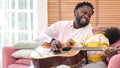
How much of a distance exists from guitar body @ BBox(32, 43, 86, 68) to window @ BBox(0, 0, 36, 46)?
1712 mm

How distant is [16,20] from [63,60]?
6.13ft

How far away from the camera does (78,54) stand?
2346 millimetres

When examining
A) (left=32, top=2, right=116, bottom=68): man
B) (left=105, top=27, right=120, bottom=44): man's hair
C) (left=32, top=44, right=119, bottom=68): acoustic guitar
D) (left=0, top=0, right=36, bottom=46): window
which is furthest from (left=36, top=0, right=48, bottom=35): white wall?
(left=32, top=44, right=119, bottom=68): acoustic guitar

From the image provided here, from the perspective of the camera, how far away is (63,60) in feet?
7.66

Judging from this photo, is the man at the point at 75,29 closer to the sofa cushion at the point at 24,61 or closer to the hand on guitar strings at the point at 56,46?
the hand on guitar strings at the point at 56,46

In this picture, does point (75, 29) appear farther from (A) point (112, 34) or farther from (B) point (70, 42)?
(A) point (112, 34)

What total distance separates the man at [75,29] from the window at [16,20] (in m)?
1.22

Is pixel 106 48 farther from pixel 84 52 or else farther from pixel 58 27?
pixel 58 27

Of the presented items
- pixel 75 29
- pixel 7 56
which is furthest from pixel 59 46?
pixel 7 56

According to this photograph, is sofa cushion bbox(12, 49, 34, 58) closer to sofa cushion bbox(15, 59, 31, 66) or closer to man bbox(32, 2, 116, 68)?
sofa cushion bbox(15, 59, 31, 66)

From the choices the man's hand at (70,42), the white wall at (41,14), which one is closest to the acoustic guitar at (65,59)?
the man's hand at (70,42)

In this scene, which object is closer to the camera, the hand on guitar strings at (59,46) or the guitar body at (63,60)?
the guitar body at (63,60)

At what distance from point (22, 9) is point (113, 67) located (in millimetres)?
2274

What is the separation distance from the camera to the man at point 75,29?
2.70m
